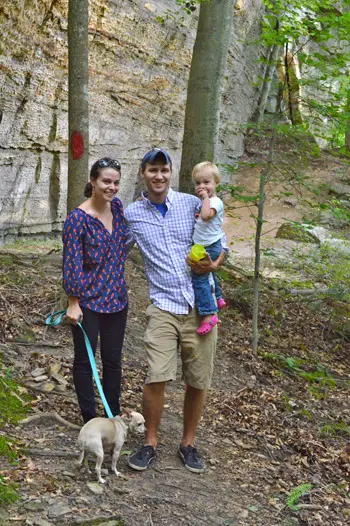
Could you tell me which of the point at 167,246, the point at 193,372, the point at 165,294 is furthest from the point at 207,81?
the point at 193,372

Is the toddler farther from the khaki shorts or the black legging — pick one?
the black legging

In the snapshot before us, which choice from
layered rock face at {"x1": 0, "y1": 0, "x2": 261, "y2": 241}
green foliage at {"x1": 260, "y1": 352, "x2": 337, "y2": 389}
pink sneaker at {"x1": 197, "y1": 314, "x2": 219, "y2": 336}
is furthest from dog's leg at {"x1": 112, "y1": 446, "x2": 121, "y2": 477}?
layered rock face at {"x1": 0, "y1": 0, "x2": 261, "y2": 241}

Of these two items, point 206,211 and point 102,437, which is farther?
point 206,211

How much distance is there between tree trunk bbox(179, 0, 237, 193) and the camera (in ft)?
27.5

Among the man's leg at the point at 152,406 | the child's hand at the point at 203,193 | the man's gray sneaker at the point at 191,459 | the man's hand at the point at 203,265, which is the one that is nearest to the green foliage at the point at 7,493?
the man's leg at the point at 152,406

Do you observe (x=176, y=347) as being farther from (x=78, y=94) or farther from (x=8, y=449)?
(x=78, y=94)

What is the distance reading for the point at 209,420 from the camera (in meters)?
5.88

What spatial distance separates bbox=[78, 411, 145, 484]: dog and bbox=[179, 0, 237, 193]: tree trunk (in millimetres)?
5018

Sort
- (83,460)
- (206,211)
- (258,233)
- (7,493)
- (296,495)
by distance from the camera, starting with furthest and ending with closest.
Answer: (258,233) → (296,495) → (206,211) → (83,460) → (7,493)

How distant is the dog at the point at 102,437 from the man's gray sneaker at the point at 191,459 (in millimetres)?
593

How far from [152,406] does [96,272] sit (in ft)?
3.40

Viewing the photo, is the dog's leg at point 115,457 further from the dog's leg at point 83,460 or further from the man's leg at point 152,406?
the man's leg at point 152,406

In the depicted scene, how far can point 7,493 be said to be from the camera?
3.62 metres

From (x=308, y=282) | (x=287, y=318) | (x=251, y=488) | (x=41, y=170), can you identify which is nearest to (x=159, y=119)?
(x=41, y=170)
